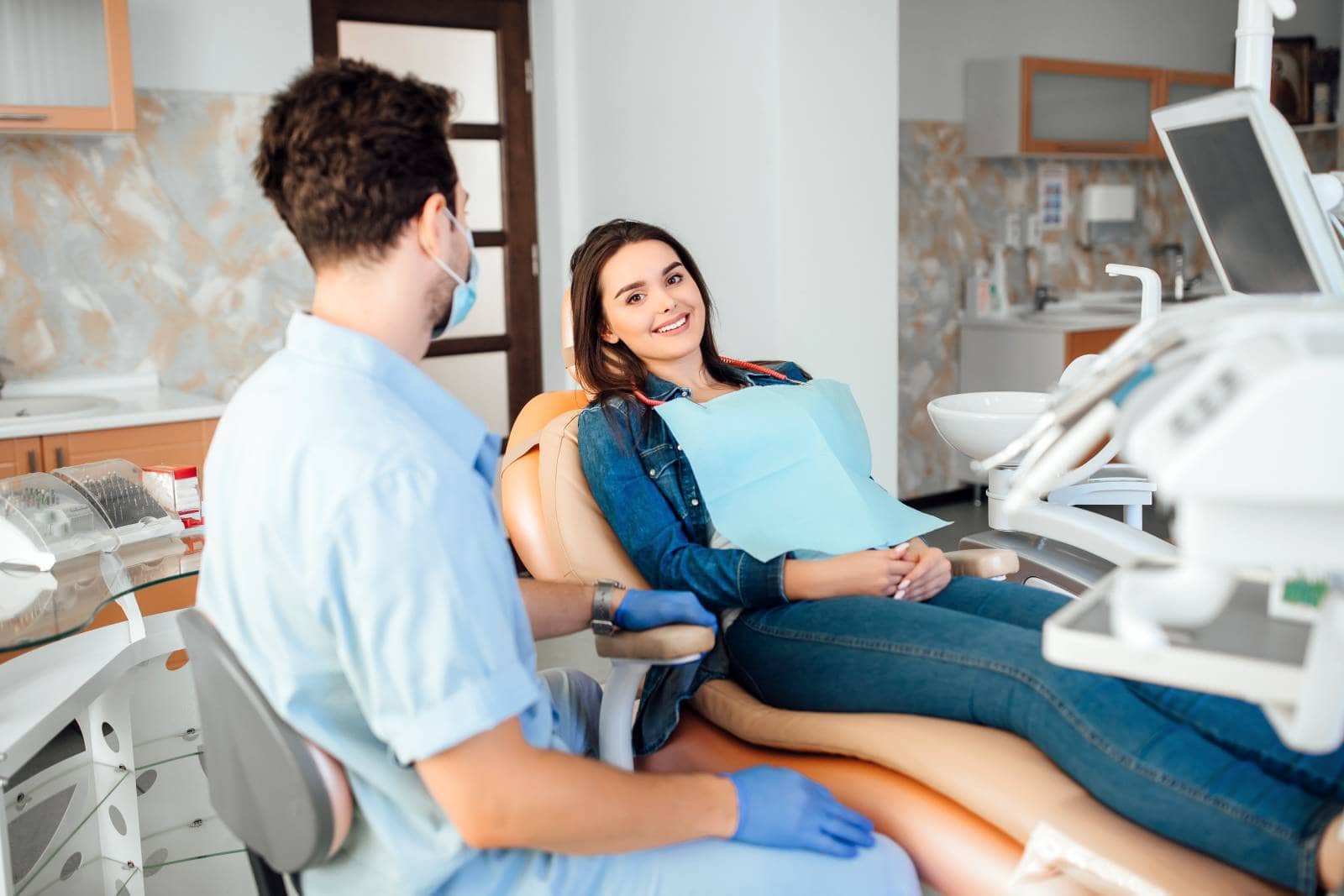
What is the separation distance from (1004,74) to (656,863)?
464cm

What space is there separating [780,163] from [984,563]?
6.24 ft

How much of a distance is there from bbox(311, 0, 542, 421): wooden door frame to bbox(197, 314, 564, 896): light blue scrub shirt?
331 centimetres

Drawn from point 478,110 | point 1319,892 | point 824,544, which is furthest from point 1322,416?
point 478,110

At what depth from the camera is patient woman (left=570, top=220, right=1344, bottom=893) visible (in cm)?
126

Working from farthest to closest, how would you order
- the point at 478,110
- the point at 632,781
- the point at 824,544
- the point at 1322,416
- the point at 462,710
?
the point at 478,110
the point at 824,544
the point at 632,781
the point at 462,710
the point at 1322,416

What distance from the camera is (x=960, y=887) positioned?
141 cm

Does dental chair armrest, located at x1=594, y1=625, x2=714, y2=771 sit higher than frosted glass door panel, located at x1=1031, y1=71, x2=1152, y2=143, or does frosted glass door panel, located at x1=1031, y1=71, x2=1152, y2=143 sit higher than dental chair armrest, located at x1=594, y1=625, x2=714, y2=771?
frosted glass door panel, located at x1=1031, y1=71, x2=1152, y2=143

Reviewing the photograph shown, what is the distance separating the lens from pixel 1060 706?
1448 millimetres

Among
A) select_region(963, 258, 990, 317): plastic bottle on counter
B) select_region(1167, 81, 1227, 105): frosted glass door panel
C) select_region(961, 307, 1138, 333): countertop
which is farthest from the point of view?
select_region(1167, 81, 1227, 105): frosted glass door panel

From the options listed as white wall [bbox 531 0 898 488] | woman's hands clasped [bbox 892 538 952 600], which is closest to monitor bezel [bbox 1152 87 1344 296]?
woman's hands clasped [bbox 892 538 952 600]

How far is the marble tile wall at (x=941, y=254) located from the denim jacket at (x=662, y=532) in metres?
3.43

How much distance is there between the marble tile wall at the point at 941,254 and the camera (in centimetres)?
526

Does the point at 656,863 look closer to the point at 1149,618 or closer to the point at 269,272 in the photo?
the point at 1149,618

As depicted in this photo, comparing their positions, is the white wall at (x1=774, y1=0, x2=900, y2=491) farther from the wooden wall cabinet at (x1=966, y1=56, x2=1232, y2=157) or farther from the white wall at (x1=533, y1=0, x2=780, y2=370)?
the wooden wall cabinet at (x1=966, y1=56, x2=1232, y2=157)
